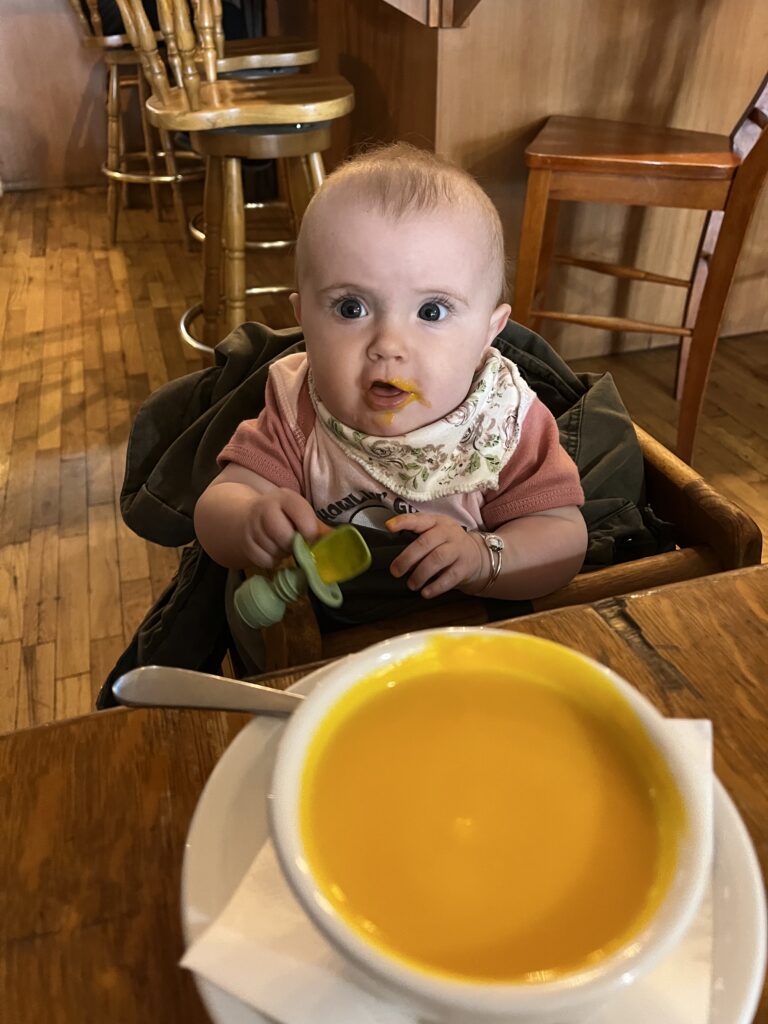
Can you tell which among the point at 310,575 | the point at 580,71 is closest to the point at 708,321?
the point at 580,71

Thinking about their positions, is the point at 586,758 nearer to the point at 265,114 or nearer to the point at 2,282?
the point at 265,114

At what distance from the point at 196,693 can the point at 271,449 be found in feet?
1.49

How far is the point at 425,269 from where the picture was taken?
71 centimetres

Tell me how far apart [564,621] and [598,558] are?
1.12ft

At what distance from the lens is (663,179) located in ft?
5.45

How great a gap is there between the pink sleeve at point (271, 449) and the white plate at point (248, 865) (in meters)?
0.45

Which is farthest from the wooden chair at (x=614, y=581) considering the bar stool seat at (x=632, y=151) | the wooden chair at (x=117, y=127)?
the wooden chair at (x=117, y=127)

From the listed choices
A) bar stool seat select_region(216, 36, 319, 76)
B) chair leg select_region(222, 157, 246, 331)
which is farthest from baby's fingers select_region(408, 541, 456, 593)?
bar stool seat select_region(216, 36, 319, 76)

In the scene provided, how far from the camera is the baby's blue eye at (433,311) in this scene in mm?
727

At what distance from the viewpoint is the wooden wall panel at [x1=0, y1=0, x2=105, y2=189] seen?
3889 mm

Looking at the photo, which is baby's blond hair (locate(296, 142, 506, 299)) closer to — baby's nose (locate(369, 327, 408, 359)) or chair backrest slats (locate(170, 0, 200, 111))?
baby's nose (locate(369, 327, 408, 359))

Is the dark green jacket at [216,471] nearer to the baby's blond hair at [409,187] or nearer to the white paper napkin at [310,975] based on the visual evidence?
the baby's blond hair at [409,187]

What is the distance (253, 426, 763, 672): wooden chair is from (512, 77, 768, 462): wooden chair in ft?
3.52

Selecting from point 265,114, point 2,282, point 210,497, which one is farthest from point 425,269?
point 2,282
